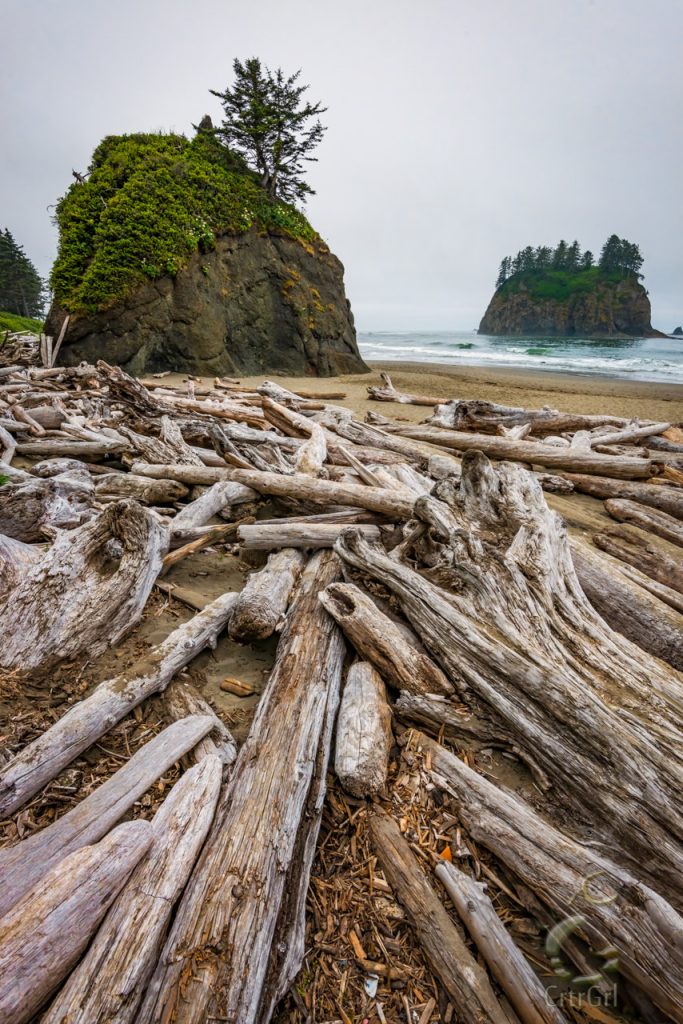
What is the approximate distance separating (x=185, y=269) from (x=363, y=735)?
18.6 m

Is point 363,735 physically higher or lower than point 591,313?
lower

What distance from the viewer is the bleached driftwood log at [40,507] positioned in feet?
13.3

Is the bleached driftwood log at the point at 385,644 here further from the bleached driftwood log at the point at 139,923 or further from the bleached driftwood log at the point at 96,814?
the bleached driftwood log at the point at 139,923

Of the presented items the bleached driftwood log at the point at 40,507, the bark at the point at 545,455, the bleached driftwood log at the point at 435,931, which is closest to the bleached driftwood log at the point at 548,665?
the bleached driftwood log at the point at 435,931

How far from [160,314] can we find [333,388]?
6.78m

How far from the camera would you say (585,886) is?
160 centimetres

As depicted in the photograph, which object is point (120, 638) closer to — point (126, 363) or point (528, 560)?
point (528, 560)

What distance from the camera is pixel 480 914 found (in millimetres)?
1604

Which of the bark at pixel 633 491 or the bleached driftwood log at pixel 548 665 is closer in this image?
the bleached driftwood log at pixel 548 665

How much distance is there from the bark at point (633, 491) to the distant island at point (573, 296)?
95.0m

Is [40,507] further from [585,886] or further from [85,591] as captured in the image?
[585,886]

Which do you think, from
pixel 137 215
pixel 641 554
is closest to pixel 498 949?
pixel 641 554

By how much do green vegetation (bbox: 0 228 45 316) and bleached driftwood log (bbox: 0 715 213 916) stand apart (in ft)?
182

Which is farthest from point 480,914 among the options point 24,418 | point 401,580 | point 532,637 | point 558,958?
point 24,418
